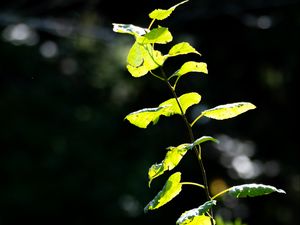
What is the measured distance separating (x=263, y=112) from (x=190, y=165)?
3.31ft

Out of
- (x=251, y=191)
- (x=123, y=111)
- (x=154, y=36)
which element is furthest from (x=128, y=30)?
(x=123, y=111)

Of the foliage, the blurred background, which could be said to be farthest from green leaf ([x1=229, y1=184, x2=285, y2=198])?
the blurred background

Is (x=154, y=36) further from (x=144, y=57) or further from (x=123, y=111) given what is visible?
(x=123, y=111)

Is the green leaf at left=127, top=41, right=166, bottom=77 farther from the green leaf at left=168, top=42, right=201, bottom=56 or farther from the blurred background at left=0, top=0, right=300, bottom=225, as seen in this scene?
the blurred background at left=0, top=0, right=300, bottom=225

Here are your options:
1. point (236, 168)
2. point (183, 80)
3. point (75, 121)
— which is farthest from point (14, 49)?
point (236, 168)

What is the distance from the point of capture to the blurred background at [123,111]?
4.20 m

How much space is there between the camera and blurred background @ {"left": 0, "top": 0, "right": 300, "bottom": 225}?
13.8ft

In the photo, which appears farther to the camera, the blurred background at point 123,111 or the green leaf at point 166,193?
the blurred background at point 123,111

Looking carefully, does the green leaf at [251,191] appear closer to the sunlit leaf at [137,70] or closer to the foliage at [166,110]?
the foliage at [166,110]

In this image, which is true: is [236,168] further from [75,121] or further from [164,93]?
[75,121]

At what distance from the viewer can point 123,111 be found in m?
4.47

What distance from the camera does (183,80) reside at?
459 centimetres

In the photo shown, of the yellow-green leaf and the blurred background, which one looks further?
the blurred background

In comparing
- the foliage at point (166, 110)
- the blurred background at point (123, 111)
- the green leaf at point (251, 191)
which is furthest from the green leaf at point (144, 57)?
the blurred background at point (123, 111)
